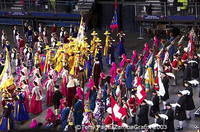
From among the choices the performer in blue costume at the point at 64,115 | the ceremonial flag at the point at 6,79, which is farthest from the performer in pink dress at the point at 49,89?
the performer in blue costume at the point at 64,115

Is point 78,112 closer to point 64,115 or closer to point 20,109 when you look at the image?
point 64,115

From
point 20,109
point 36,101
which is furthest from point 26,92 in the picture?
point 20,109

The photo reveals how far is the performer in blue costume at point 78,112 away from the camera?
69.1ft

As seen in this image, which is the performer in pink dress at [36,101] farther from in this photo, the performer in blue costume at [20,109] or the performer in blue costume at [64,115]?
the performer in blue costume at [64,115]

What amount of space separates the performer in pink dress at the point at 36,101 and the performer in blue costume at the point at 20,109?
63 centimetres

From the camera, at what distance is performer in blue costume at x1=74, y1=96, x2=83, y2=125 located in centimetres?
2105

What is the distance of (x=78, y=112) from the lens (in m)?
21.1

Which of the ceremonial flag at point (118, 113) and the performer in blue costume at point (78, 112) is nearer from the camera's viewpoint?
the ceremonial flag at point (118, 113)

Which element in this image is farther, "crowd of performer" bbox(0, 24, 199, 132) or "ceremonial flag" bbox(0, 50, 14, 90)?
"ceremonial flag" bbox(0, 50, 14, 90)

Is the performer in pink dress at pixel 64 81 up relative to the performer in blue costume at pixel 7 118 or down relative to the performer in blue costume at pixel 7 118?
up

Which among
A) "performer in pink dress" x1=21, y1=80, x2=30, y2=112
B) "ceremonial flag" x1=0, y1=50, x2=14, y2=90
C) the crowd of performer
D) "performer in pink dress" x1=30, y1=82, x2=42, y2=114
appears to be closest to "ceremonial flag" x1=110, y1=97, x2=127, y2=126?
the crowd of performer

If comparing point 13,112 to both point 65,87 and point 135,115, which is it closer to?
point 65,87

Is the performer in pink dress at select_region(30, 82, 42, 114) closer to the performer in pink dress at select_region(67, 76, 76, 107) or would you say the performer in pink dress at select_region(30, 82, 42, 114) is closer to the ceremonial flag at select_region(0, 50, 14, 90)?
the ceremonial flag at select_region(0, 50, 14, 90)

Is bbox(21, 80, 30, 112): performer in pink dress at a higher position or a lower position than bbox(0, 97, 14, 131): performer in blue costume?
higher
